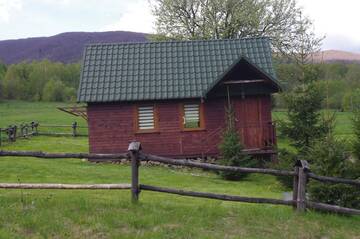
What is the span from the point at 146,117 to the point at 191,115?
198 cm

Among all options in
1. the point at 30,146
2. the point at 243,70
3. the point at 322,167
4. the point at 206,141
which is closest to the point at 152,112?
the point at 206,141

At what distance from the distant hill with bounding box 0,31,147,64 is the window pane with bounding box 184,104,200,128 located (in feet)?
480

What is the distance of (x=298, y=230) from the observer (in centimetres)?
869

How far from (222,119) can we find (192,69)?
2.80 meters

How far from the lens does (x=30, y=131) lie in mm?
38531

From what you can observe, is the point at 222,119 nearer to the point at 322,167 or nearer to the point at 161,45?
the point at 161,45

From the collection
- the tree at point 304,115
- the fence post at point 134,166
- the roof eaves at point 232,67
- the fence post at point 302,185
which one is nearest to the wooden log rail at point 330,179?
the fence post at point 302,185

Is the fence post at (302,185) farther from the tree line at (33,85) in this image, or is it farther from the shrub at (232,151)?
the tree line at (33,85)

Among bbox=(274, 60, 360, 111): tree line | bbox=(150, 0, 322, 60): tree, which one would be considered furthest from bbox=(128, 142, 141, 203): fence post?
bbox=(150, 0, 322, 60): tree

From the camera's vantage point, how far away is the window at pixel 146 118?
2180 centimetres

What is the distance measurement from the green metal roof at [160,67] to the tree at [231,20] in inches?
486

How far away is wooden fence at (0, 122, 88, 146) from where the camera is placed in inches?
1184

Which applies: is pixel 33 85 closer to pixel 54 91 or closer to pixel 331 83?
pixel 54 91

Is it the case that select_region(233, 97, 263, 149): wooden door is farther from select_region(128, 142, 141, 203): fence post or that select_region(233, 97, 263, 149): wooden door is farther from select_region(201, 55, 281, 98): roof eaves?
select_region(128, 142, 141, 203): fence post
